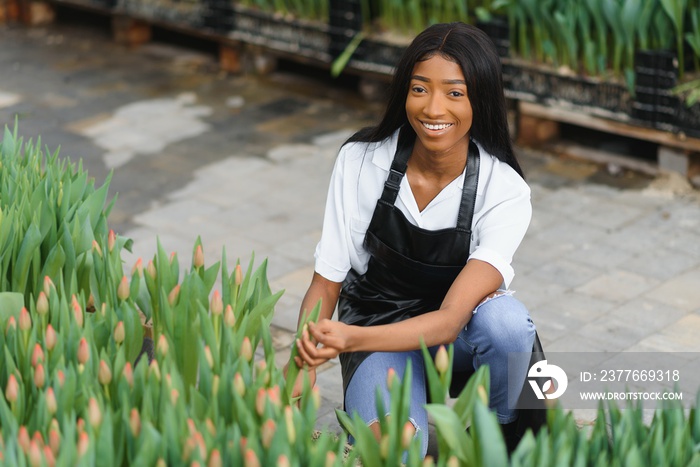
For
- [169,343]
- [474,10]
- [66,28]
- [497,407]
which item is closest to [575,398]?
[497,407]

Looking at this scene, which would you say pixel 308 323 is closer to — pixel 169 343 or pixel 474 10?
pixel 169 343

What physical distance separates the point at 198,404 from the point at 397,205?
96 centimetres

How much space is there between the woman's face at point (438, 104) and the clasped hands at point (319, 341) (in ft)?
1.76

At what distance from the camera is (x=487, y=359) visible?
2820 millimetres

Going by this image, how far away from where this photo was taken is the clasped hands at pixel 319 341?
2414mm

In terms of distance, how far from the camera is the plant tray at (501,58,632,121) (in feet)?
17.9

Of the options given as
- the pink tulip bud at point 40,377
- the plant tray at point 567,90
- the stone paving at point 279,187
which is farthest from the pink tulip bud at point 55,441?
the plant tray at point 567,90

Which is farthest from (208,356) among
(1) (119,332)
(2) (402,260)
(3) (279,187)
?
(3) (279,187)

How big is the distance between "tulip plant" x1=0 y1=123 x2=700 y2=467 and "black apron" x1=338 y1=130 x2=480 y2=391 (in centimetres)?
37

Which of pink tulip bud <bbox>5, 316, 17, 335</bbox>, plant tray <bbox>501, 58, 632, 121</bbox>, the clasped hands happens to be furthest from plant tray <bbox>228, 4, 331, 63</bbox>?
pink tulip bud <bbox>5, 316, 17, 335</bbox>

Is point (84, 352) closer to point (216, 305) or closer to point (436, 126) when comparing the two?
point (216, 305)

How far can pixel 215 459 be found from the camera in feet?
6.20
